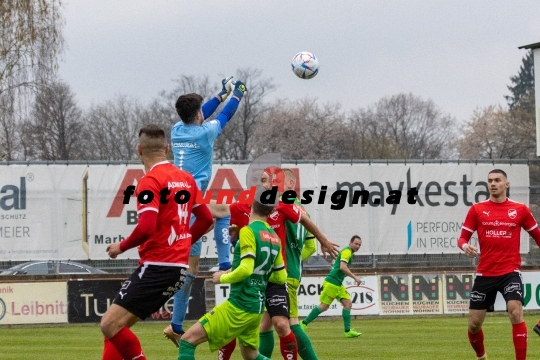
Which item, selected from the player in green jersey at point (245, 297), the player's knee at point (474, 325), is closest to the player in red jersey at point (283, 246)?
the player in green jersey at point (245, 297)

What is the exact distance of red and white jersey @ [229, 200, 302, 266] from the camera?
10852mm

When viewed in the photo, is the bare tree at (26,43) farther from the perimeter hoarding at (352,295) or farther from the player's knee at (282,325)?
the player's knee at (282,325)

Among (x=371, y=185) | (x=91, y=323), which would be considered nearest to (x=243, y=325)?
(x=91, y=323)

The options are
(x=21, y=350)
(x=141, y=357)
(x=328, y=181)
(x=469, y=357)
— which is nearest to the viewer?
Answer: (x=141, y=357)

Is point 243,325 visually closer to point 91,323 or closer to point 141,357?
point 141,357

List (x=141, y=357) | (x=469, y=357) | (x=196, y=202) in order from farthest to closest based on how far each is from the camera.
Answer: (x=469, y=357) → (x=196, y=202) → (x=141, y=357)

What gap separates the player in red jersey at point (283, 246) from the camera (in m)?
10.4

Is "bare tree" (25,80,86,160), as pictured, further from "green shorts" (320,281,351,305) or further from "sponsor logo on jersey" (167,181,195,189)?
"sponsor logo on jersey" (167,181,195,189)

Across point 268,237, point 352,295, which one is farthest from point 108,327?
point 352,295

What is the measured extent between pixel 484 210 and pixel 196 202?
17.2ft

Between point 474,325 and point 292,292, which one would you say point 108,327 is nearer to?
point 292,292

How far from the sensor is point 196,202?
30.1ft

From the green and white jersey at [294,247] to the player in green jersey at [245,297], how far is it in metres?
1.68

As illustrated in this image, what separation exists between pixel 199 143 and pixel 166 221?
2552 mm
